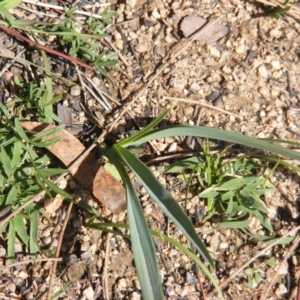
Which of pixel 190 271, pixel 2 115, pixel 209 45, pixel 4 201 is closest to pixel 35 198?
pixel 4 201

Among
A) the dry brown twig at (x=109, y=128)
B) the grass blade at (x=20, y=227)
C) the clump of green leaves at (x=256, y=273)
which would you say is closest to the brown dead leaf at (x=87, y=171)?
the dry brown twig at (x=109, y=128)

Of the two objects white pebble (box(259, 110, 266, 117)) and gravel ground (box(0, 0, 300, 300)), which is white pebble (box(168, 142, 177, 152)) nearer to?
gravel ground (box(0, 0, 300, 300))

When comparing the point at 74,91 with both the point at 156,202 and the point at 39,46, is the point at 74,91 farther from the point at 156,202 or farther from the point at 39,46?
the point at 156,202

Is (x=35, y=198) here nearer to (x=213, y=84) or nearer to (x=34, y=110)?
(x=34, y=110)

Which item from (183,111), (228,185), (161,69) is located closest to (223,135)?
(228,185)

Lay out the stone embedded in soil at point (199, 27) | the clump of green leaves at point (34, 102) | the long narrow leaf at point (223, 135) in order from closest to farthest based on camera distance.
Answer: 1. the long narrow leaf at point (223, 135)
2. the clump of green leaves at point (34, 102)
3. the stone embedded in soil at point (199, 27)

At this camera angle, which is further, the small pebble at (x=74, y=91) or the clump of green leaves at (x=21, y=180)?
the small pebble at (x=74, y=91)

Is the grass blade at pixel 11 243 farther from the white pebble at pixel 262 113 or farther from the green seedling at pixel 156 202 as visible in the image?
the white pebble at pixel 262 113

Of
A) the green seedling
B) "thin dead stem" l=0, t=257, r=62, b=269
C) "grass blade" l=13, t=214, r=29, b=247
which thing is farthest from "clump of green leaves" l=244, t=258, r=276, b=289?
"grass blade" l=13, t=214, r=29, b=247
